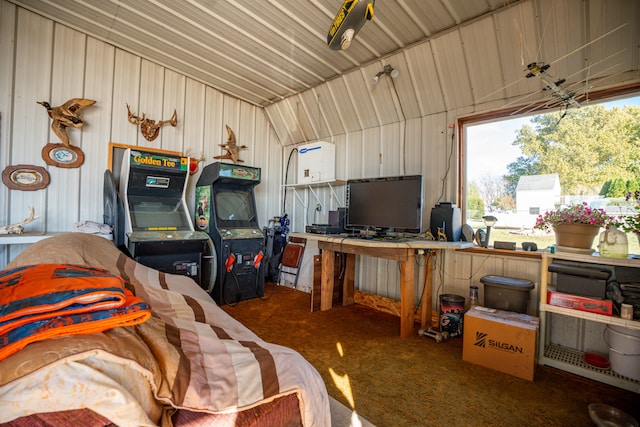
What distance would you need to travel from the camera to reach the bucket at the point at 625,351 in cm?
188

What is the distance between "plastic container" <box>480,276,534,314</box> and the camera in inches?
91.9

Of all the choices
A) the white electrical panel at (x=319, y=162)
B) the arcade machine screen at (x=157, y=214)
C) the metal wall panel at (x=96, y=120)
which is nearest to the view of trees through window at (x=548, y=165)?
the white electrical panel at (x=319, y=162)

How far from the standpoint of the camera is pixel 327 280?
333 cm

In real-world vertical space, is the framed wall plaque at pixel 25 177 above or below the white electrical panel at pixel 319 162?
below

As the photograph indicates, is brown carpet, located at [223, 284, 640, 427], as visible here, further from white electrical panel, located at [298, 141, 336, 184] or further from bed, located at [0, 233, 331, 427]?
white electrical panel, located at [298, 141, 336, 184]

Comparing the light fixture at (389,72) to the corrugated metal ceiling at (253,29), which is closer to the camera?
the corrugated metal ceiling at (253,29)

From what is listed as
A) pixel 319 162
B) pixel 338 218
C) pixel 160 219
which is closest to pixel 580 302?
pixel 338 218

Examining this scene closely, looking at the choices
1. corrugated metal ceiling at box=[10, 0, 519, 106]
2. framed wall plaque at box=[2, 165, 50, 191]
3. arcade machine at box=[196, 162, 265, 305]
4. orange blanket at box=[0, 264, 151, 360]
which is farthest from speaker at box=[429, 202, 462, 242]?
framed wall plaque at box=[2, 165, 50, 191]

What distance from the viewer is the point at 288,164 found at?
4.99 m

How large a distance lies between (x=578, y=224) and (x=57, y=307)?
2.81 meters

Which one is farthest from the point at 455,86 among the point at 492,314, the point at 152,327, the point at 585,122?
the point at 152,327

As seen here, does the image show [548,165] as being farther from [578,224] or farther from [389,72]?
[389,72]

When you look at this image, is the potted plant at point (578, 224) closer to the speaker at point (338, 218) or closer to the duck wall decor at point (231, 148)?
the speaker at point (338, 218)

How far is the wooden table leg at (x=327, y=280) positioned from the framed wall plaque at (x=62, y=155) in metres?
2.93
